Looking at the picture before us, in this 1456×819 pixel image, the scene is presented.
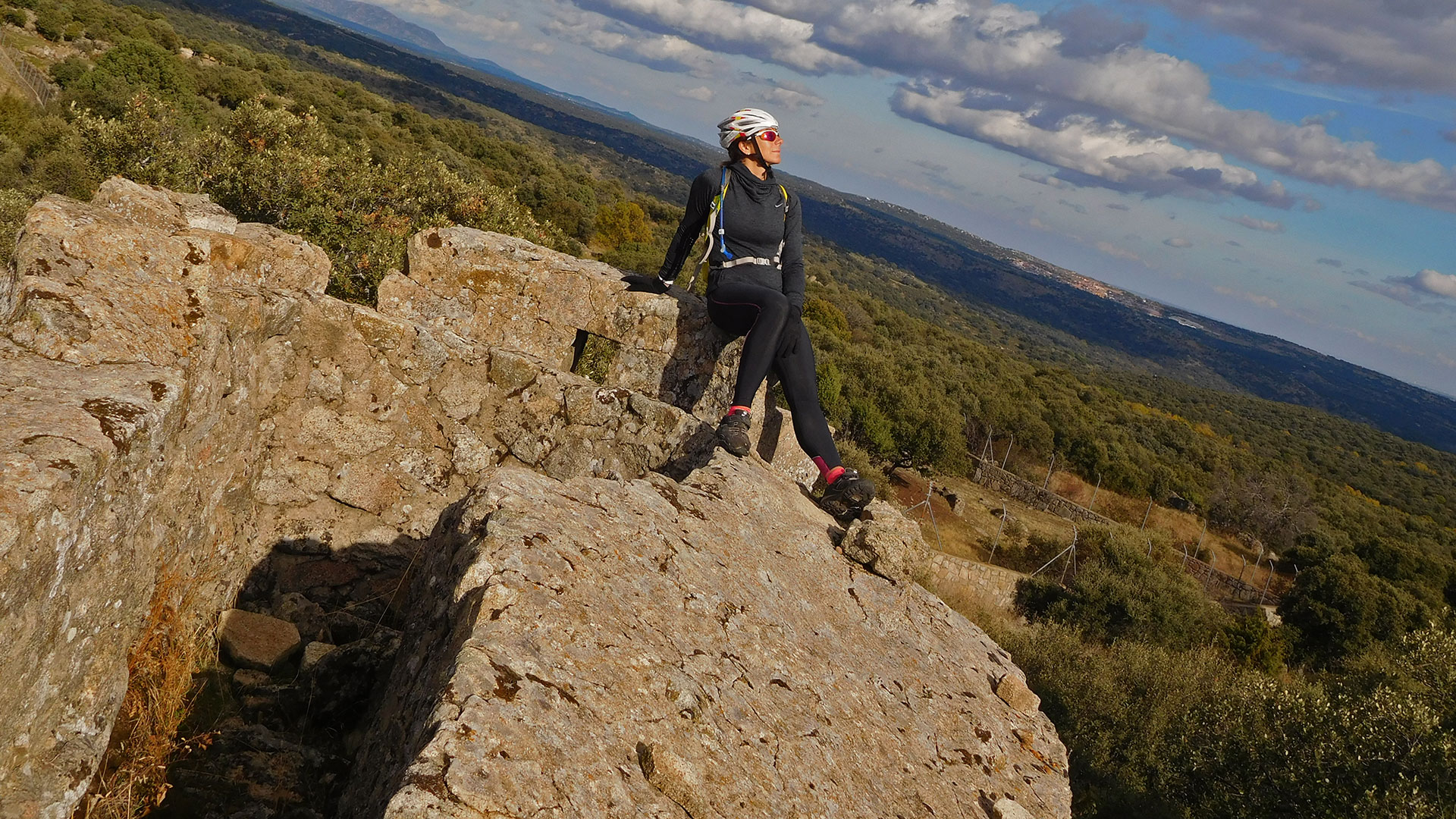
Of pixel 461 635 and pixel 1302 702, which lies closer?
pixel 461 635

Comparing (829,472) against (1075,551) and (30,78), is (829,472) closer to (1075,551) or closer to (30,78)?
(1075,551)

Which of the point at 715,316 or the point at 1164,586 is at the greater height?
the point at 715,316

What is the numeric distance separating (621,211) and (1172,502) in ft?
139

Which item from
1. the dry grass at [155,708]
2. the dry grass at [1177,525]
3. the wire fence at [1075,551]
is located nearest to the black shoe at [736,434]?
the dry grass at [155,708]

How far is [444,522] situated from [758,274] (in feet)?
10.7

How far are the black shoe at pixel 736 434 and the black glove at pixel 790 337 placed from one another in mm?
630

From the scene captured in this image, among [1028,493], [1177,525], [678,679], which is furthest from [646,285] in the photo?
[1177,525]

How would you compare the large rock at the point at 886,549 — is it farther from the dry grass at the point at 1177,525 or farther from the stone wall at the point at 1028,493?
the dry grass at the point at 1177,525

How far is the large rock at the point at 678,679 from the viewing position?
2135mm

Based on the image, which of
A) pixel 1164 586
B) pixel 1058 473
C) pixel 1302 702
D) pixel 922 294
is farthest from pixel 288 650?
pixel 922 294

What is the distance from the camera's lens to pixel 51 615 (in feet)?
7.95

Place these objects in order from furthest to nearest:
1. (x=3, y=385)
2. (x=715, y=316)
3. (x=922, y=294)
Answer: (x=922, y=294) → (x=715, y=316) → (x=3, y=385)

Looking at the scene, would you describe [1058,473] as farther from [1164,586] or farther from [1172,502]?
[1164,586]

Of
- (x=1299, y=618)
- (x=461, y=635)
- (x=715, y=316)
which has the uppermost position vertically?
(x=715, y=316)
